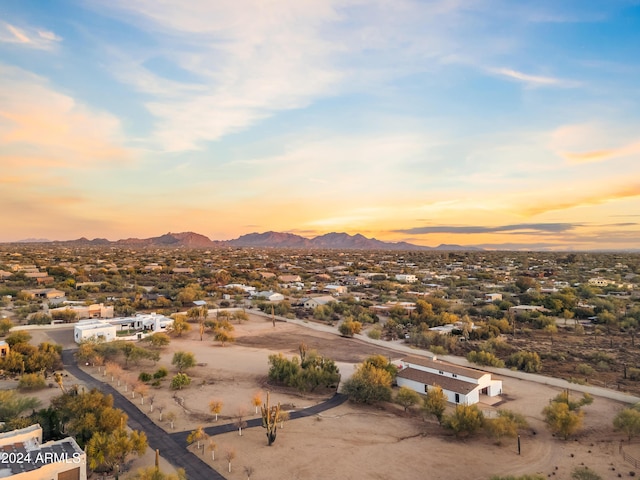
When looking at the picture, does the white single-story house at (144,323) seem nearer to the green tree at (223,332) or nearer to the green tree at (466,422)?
the green tree at (223,332)

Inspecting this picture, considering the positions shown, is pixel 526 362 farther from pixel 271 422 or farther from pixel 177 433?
pixel 177 433

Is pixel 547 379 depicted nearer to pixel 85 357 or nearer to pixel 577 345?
pixel 577 345

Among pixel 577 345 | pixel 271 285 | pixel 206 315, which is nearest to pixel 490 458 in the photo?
pixel 577 345

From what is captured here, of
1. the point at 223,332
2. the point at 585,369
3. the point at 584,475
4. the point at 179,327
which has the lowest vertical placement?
the point at 585,369

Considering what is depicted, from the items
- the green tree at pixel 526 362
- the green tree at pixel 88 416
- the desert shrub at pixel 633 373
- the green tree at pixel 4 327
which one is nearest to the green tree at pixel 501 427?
the green tree at pixel 526 362

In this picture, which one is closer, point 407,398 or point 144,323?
point 407,398

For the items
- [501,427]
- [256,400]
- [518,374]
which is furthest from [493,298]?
[256,400]

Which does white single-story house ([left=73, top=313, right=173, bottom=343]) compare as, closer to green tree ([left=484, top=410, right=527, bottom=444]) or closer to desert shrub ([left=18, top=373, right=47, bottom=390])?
desert shrub ([left=18, top=373, right=47, bottom=390])
